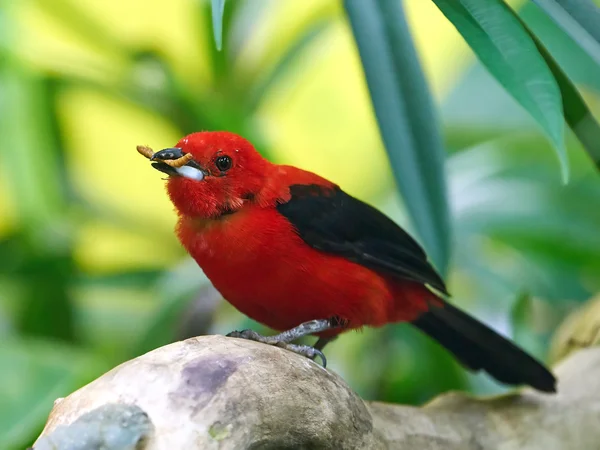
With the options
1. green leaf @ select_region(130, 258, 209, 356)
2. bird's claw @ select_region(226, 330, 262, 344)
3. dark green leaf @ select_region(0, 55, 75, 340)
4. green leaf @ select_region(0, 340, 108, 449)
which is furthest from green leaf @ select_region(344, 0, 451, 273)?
dark green leaf @ select_region(0, 55, 75, 340)

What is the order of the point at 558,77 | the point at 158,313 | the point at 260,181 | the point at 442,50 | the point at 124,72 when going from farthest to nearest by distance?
the point at 442,50 → the point at 124,72 → the point at 158,313 → the point at 260,181 → the point at 558,77

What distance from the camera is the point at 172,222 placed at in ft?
9.39

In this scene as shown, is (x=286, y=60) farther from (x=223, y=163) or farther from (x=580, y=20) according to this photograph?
(x=580, y=20)

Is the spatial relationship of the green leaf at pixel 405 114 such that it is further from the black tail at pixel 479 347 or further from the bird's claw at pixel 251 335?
the bird's claw at pixel 251 335

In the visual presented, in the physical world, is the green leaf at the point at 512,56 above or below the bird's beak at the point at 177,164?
above

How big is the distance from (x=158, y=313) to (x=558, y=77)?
130 cm

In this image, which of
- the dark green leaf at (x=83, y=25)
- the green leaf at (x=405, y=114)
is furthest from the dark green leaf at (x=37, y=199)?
the green leaf at (x=405, y=114)

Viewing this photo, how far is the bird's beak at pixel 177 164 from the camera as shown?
1256 mm

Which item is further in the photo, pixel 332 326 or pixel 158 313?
pixel 158 313

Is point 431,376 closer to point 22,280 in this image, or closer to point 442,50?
point 22,280

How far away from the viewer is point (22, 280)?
2305 millimetres

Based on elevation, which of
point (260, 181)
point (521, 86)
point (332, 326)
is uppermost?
point (521, 86)

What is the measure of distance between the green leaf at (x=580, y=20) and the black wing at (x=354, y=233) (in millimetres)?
580

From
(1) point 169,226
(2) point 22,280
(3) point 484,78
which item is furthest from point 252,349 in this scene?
(3) point 484,78
